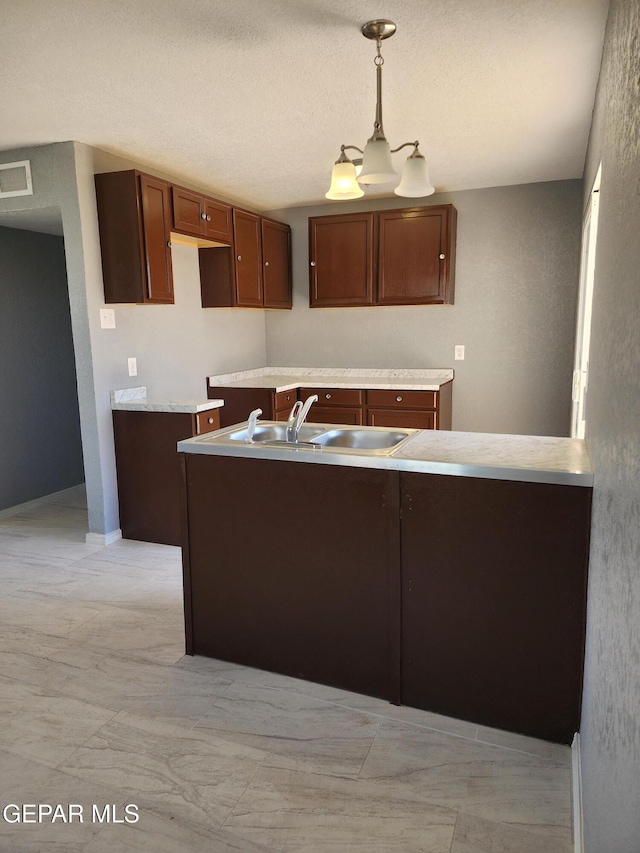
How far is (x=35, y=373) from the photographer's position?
4547mm

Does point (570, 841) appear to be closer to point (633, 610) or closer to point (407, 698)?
point (407, 698)

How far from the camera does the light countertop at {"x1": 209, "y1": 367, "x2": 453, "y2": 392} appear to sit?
4.50 metres

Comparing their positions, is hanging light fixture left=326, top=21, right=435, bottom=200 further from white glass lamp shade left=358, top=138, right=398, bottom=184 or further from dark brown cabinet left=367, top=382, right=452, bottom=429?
dark brown cabinet left=367, top=382, right=452, bottom=429

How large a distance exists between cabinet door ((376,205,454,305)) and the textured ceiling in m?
0.80

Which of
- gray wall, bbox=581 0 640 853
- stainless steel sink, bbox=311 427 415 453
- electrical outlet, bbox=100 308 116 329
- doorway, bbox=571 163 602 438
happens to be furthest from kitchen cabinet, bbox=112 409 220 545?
gray wall, bbox=581 0 640 853

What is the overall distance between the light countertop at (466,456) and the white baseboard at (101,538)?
5.49 feet

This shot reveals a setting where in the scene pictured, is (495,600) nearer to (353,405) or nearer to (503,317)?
(353,405)

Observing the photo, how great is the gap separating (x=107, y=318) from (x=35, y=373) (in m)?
1.42

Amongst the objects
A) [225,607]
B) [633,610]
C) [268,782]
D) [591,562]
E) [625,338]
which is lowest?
[268,782]

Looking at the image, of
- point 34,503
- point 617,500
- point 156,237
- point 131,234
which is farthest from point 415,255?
point 617,500

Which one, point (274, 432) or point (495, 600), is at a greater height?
point (274, 432)

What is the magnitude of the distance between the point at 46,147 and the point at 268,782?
3365 mm

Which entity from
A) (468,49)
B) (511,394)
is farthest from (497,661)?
(511,394)

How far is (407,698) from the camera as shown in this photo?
1.98 meters
